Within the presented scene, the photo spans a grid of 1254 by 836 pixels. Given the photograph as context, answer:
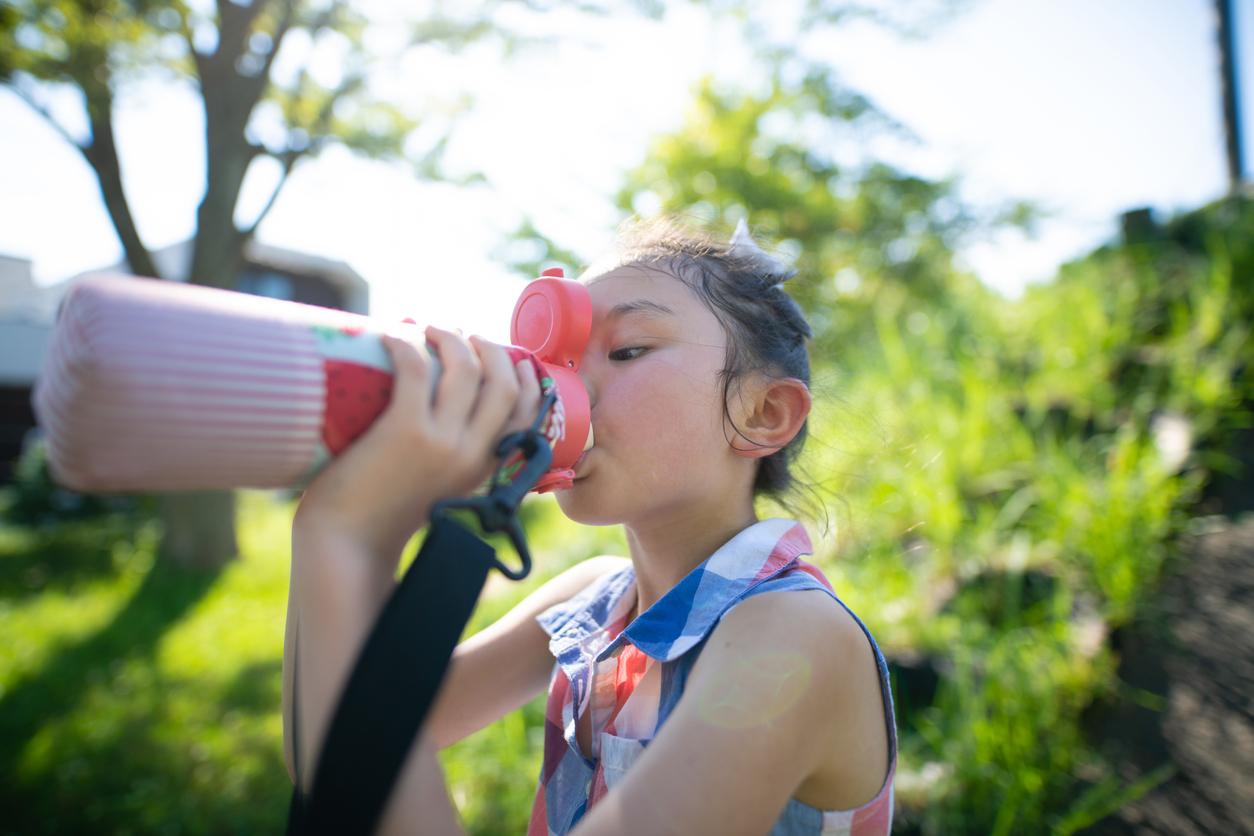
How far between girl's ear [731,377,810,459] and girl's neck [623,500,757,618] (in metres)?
0.15

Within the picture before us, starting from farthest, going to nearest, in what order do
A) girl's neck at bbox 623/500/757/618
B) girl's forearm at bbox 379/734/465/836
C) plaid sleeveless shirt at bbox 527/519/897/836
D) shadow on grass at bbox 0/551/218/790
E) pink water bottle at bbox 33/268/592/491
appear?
1. shadow on grass at bbox 0/551/218/790
2. girl's neck at bbox 623/500/757/618
3. plaid sleeveless shirt at bbox 527/519/897/836
4. girl's forearm at bbox 379/734/465/836
5. pink water bottle at bbox 33/268/592/491

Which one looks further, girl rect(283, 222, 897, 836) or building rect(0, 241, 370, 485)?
building rect(0, 241, 370, 485)

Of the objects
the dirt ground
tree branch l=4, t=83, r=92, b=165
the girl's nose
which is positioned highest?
tree branch l=4, t=83, r=92, b=165

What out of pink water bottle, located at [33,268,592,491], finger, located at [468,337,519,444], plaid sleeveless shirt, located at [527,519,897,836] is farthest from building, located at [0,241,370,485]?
plaid sleeveless shirt, located at [527,519,897,836]

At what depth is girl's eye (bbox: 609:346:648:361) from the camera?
141 cm

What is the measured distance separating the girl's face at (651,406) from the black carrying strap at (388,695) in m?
0.40

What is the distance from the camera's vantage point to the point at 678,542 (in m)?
1.51

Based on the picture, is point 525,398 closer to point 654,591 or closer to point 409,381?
point 409,381

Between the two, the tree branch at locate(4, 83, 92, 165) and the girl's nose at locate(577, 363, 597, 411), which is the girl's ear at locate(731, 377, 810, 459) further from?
the tree branch at locate(4, 83, 92, 165)

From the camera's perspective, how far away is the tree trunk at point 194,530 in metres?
6.99

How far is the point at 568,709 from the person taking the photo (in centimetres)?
149

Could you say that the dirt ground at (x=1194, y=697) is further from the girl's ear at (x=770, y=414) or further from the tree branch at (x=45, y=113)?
the tree branch at (x=45, y=113)

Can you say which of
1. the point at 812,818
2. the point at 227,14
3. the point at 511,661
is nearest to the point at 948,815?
the point at 812,818

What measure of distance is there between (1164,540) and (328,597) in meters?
3.55
